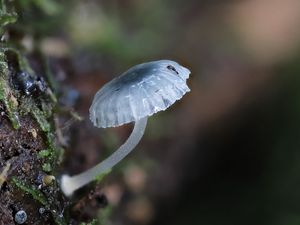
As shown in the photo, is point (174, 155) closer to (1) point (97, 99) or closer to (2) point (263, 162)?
(2) point (263, 162)

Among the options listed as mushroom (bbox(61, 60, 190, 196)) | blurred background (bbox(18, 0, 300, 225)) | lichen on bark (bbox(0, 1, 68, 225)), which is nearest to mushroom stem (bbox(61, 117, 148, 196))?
lichen on bark (bbox(0, 1, 68, 225))

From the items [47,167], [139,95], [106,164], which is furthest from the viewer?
[106,164]

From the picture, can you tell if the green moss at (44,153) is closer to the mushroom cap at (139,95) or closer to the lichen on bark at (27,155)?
the lichen on bark at (27,155)

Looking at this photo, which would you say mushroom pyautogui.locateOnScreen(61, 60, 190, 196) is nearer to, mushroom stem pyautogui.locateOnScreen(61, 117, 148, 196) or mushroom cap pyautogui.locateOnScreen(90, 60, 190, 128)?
mushroom cap pyautogui.locateOnScreen(90, 60, 190, 128)

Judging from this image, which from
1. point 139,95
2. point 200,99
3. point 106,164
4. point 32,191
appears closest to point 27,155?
point 32,191

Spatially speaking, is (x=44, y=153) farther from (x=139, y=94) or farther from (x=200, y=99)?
(x=200, y=99)
